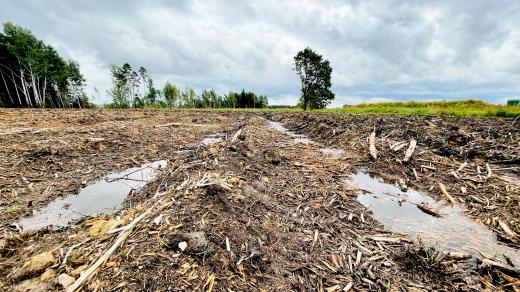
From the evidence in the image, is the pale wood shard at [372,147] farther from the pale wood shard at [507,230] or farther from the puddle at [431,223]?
the pale wood shard at [507,230]

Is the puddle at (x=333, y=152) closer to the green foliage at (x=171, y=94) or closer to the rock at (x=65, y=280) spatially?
the rock at (x=65, y=280)

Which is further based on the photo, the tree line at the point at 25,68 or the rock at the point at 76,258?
the tree line at the point at 25,68

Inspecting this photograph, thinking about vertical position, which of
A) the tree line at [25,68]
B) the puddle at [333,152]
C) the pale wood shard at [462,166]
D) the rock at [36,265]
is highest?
the tree line at [25,68]

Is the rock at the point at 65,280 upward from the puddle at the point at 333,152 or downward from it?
downward

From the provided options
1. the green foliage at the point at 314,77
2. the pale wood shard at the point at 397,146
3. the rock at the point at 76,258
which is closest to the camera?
the rock at the point at 76,258

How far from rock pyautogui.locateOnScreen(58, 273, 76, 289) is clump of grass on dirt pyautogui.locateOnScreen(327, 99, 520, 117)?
80.3 feet

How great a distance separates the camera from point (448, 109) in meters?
23.8

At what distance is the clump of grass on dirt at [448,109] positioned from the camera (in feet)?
60.2

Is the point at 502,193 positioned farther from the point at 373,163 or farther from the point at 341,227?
the point at 341,227

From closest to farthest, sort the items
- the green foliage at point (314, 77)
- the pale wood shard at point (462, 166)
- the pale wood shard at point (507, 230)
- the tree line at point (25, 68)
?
1. the pale wood shard at point (507, 230)
2. the pale wood shard at point (462, 166)
3. the tree line at point (25, 68)
4. the green foliage at point (314, 77)

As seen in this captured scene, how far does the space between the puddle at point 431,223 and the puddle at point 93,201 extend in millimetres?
5024

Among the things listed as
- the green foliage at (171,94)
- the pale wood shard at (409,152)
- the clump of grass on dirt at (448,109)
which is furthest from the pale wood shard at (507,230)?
the green foliage at (171,94)

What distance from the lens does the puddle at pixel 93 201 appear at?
13.5 feet

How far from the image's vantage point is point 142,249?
2785 millimetres
